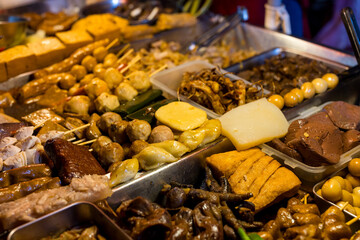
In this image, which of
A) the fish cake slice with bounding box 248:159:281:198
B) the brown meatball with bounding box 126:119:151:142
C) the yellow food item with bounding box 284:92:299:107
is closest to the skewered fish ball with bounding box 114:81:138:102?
the brown meatball with bounding box 126:119:151:142

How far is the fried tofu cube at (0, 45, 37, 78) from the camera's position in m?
4.13

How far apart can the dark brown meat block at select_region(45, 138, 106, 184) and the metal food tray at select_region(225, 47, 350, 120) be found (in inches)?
66.7

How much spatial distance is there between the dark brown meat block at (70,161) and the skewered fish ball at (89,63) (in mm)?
1776

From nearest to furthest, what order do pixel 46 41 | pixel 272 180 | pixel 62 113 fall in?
pixel 272 180 → pixel 62 113 → pixel 46 41

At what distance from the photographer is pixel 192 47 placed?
4930mm

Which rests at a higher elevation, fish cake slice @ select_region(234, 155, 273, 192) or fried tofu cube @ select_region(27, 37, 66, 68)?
fried tofu cube @ select_region(27, 37, 66, 68)

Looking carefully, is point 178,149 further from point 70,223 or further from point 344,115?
point 344,115

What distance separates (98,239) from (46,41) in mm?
3161

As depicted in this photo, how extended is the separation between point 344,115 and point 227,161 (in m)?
1.17

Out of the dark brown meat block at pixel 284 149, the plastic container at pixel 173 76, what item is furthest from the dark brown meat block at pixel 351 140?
the plastic container at pixel 173 76

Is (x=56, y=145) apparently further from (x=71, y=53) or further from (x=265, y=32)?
(x=265, y=32)

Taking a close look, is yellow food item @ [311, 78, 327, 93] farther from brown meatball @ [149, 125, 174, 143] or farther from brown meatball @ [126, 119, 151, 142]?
brown meatball @ [126, 119, 151, 142]

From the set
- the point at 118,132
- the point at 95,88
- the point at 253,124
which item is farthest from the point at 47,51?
the point at 253,124

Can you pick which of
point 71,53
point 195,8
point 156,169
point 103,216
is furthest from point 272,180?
point 195,8
